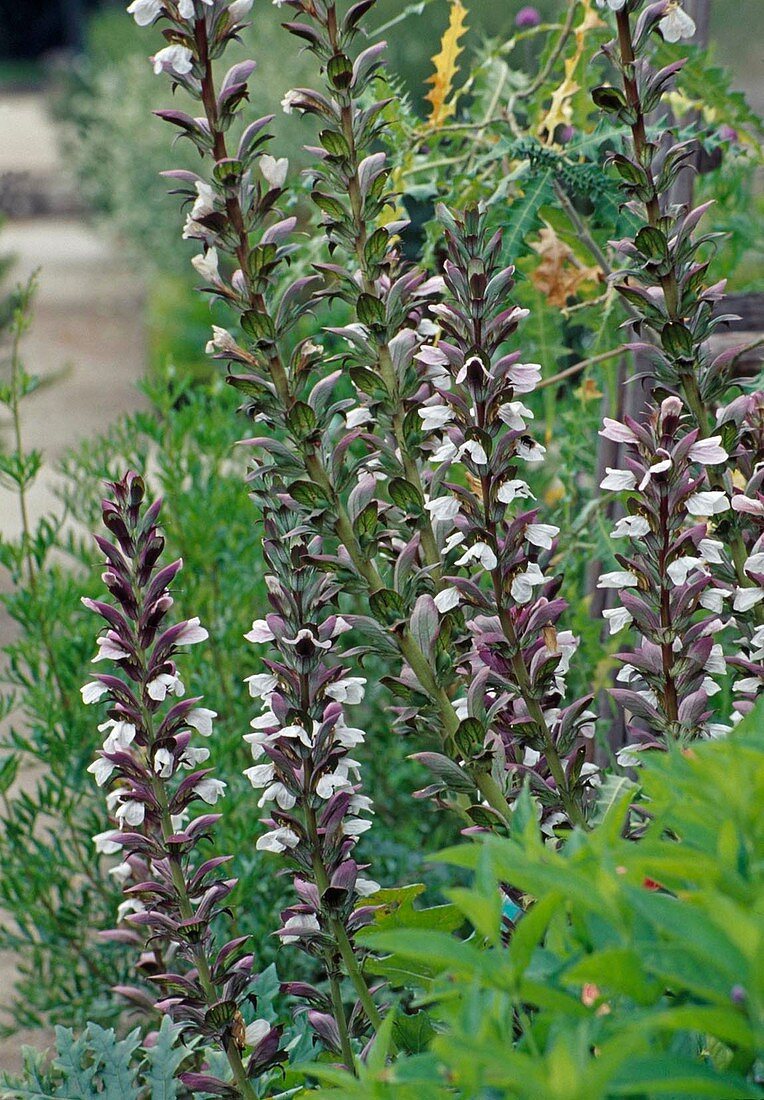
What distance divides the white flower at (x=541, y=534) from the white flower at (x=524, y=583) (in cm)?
2

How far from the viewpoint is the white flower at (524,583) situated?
46.2 inches

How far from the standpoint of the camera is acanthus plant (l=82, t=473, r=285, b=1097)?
118 cm

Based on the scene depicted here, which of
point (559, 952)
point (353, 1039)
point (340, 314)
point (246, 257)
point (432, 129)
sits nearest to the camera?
point (559, 952)

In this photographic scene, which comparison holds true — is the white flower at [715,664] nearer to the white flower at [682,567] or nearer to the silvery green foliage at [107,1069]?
the white flower at [682,567]

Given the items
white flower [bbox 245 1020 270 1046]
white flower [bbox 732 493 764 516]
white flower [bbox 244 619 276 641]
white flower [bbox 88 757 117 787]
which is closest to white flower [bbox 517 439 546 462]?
white flower [bbox 732 493 764 516]

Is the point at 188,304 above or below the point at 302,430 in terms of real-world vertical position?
above

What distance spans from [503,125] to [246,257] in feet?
3.93

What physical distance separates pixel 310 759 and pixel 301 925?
0.17 meters

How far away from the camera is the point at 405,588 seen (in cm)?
123

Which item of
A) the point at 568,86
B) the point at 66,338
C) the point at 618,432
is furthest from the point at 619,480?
the point at 66,338

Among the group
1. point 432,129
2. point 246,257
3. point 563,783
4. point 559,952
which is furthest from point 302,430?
point 432,129

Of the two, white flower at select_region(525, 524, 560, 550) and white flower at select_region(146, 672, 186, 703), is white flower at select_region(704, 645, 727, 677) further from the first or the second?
white flower at select_region(146, 672, 186, 703)

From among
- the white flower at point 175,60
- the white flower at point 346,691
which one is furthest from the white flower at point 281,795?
the white flower at point 175,60

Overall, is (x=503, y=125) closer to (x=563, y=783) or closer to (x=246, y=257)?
(x=246, y=257)
